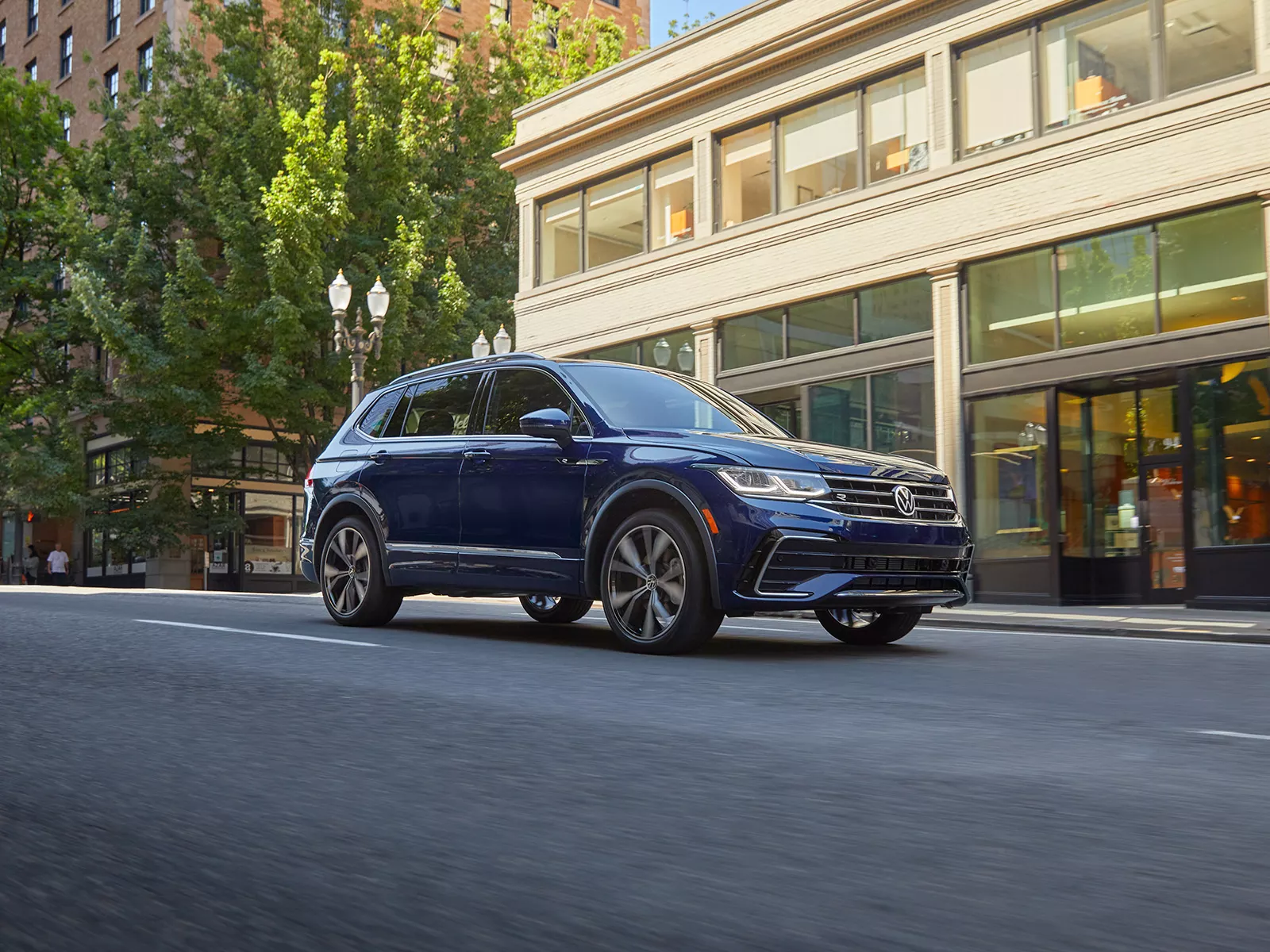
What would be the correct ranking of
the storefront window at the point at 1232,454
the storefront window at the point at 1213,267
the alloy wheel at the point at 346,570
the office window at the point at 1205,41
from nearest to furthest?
1. the alloy wheel at the point at 346,570
2. the storefront window at the point at 1232,454
3. the storefront window at the point at 1213,267
4. the office window at the point at 1205,41

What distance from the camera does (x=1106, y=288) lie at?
18656mm

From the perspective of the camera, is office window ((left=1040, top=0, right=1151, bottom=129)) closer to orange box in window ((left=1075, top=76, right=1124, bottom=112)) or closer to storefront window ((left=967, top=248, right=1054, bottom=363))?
orange box in window ((left=1075, top=76, right=1124, bottom=112))

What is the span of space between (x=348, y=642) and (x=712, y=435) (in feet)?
8.35

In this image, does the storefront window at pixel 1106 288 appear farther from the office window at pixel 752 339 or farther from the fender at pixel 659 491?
the fender at pixel 659 491

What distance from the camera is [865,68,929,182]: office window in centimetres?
2148

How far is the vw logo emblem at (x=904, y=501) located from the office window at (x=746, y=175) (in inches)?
633

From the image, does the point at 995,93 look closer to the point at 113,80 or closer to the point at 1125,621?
the point at 1125,621

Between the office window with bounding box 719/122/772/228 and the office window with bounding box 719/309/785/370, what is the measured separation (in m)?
1.80

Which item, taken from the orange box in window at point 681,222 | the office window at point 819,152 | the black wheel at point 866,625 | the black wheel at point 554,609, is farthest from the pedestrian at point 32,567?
the black wheel at point 866,625

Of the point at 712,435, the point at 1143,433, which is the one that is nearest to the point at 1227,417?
the point at 1143,433

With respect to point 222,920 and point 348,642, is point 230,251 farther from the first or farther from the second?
point 222,920

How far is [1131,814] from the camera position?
367 cm

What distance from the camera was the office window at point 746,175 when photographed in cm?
2398

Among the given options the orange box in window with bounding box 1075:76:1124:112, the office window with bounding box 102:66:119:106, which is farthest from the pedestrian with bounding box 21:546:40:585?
the orange box in window with bounding box 1075:76:1124:112
